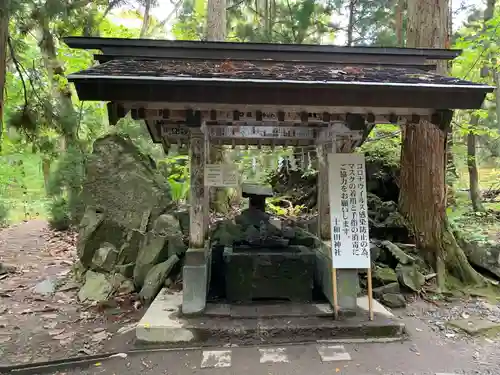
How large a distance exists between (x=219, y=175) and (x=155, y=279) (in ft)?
7.65

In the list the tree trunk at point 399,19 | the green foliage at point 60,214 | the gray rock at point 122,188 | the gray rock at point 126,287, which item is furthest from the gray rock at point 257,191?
the tree trunk at point 399,19

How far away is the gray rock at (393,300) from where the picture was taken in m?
5.99

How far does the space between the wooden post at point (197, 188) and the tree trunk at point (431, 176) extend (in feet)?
13.3

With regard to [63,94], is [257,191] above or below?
below

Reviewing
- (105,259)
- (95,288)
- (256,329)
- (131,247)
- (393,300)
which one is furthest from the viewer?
(131,247)

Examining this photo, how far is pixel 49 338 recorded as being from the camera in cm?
504

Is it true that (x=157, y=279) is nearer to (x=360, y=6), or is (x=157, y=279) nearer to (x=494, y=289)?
(x=494, y=289)

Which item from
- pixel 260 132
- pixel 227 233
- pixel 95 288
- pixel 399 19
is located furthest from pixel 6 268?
pixel 399 19

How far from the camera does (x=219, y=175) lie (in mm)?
5262

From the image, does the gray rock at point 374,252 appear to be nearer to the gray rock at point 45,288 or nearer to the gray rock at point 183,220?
the gray rock at point 183,220

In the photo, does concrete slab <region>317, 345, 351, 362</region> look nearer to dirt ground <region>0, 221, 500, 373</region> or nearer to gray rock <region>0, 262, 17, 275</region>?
dirt ground <region>0, 221, 500, 373</region>

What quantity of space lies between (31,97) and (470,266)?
823cm

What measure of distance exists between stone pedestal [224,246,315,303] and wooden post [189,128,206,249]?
1.87 feet

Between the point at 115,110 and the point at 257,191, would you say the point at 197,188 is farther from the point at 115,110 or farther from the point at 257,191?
the point at 115,110
